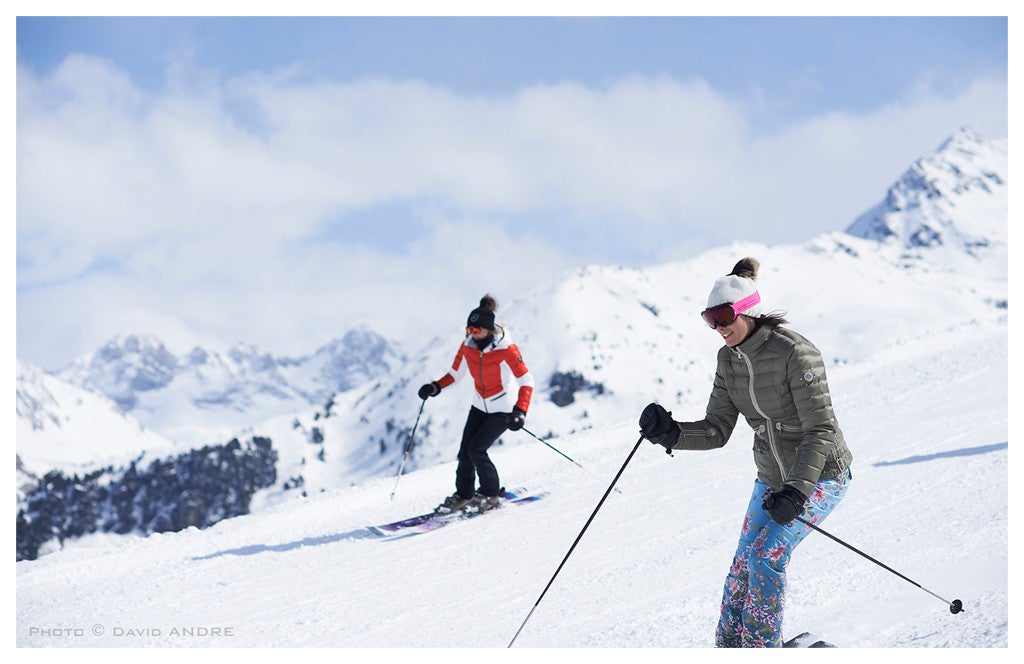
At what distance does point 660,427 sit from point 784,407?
2.27 ft

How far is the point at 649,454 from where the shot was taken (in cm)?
1112

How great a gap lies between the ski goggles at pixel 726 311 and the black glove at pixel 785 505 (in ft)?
2.88

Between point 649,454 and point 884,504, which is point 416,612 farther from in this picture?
point 649,454

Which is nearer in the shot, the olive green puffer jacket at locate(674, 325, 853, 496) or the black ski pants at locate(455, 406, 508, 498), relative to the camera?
the olive green puffer jacket at locate(674, 325, 853, 496)

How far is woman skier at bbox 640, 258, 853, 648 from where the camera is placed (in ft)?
12.6

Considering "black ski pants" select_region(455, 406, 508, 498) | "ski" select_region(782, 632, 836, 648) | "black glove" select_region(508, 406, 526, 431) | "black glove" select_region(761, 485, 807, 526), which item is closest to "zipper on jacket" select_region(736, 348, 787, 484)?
"black glove" select_region(761, 485, 807, 526)

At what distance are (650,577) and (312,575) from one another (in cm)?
320

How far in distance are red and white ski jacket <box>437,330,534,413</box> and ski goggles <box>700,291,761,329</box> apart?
4.63m

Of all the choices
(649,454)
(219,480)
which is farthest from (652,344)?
(649,454)

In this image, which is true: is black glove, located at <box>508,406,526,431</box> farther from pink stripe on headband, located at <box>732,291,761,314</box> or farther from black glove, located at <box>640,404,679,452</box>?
pink stripe on headband, located at <box>732,291,761,314</box>

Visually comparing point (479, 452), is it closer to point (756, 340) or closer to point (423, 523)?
point (423, 523)

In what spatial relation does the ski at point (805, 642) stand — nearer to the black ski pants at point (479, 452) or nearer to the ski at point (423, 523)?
the black ski pants at point (479, 452)

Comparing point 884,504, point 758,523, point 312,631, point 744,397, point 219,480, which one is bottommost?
point 219,480

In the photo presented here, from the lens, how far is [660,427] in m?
4.35
